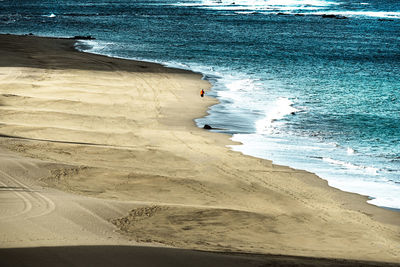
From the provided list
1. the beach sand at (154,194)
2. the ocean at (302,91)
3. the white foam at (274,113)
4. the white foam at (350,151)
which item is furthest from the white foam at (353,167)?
the white foam at (274,113)

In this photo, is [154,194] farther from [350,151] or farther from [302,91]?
[302,91]

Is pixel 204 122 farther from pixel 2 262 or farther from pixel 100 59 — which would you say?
pixel 100 59

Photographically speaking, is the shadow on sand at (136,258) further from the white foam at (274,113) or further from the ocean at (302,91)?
the white foam at (274,113)

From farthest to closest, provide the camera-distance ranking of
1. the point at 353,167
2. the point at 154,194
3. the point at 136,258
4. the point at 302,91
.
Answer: the point at 302,91
the point at 353,167
the point at 154,194
the point at 136,258

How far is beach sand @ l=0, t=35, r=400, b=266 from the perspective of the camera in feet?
27.1

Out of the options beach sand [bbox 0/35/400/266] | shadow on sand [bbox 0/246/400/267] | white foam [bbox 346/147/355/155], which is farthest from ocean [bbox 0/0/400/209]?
shadow on sand [bbox 0/246/400/267]

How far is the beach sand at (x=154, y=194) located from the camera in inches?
326

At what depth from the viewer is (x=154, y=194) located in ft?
35.6

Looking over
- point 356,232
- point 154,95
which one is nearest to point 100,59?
point 154,95

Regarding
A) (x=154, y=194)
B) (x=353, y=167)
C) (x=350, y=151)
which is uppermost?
(x=350, y=151)

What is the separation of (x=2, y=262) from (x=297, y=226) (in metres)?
4.97

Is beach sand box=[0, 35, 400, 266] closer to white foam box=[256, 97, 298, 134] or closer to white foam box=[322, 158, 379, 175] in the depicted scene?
white foam box=[322, 158, 379, 175]

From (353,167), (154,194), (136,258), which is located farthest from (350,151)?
(136,258)

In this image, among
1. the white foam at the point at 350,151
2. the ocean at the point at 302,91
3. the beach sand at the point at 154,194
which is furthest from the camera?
the white foam at the point at 350,151
